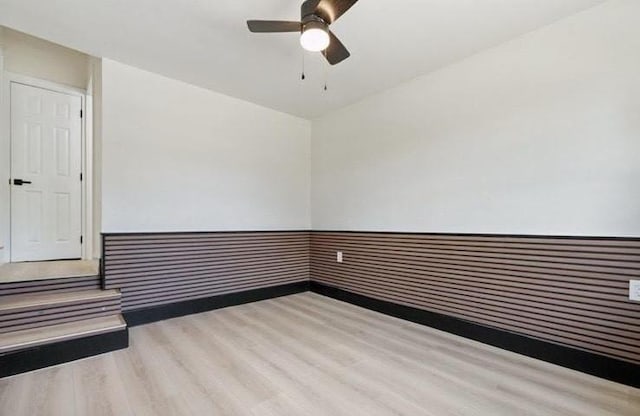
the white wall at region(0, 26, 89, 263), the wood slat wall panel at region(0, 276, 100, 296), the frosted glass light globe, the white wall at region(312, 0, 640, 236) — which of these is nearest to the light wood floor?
the wood slat wall panel at region(0, 276, 100, 296)

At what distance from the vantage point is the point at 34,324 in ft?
7.36

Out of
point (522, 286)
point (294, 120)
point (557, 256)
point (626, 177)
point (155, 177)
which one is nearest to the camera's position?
point (626, 177)

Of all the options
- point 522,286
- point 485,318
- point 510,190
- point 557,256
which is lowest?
point 485,318

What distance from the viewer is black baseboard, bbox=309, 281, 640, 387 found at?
195 cm

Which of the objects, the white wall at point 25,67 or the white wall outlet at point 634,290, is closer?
the white wall outlet at point 634,290

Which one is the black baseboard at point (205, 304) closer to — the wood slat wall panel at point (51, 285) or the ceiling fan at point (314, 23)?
the wood slat wall panel at point (51, 285)

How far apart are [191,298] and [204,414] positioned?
188 cm

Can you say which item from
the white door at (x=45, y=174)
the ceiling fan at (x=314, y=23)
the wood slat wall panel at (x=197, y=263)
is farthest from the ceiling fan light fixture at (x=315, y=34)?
the white door at (x=45, y=174)

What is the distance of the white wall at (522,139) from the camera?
1992 millimetres

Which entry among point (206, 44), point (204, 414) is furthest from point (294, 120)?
point (204, 414)

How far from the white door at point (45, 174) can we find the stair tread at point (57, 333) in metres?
1.83

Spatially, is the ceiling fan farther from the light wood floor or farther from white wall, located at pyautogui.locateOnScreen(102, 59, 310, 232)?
the light wood floor

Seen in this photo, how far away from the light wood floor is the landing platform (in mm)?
822

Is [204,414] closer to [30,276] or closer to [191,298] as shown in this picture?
[191,298]
